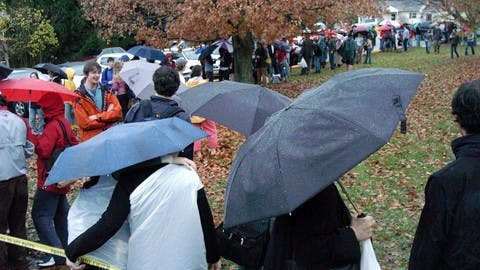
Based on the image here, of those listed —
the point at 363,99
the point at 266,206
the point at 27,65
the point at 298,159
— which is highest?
the point at 363,99

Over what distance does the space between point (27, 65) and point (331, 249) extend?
129 ft

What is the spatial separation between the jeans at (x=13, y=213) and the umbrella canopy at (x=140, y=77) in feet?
11.2

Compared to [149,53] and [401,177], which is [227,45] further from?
[401,177]

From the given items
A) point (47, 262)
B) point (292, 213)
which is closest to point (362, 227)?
point (292, 213)

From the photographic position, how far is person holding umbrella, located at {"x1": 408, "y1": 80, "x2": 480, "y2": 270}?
2906 mm

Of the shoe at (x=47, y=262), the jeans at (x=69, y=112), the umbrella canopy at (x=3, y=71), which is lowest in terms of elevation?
the shoe at (x=47, y=262)

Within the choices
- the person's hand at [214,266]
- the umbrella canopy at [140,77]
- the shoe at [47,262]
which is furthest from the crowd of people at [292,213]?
the umbrella canopy at [140,77]

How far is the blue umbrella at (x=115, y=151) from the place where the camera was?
344 centimetres

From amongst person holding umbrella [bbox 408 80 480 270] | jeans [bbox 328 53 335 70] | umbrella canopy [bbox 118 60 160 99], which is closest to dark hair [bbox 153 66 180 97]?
person holding umbrella [bbox 408 80 480 270]

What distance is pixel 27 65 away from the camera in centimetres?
3969

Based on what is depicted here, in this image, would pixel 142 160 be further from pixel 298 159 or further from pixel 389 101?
pixel 389 101

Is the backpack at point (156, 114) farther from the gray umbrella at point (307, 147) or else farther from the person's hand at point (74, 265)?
the gray umbrella at point (307, 147)

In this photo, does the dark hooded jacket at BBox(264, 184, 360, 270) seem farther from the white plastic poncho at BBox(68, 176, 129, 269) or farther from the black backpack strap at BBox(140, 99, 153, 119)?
the black backpack strap at BBox(140, 99, 153, 119)

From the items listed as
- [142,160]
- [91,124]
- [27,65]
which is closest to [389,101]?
[142,160]
